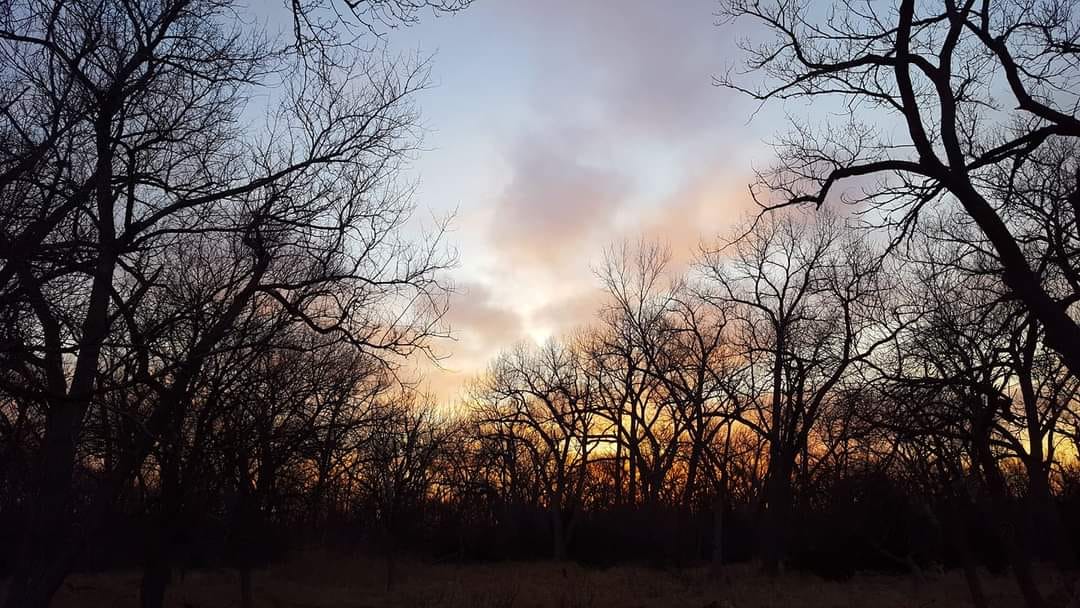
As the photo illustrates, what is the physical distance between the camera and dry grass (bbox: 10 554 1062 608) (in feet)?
74.3

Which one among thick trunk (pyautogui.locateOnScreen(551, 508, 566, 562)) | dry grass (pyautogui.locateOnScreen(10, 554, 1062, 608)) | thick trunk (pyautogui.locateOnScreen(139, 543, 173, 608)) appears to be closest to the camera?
thick trunk (pyautogui.locateOnScreen(139, 543, 173, 608))

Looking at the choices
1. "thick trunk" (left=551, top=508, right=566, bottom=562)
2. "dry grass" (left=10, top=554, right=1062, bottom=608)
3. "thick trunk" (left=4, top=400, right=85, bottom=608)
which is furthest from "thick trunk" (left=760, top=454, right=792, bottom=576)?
"thick trunk" (left=4, top=400, right=85, bottom=608)

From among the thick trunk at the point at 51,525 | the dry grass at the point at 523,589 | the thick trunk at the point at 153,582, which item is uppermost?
the thick trunk at the point at 51,525

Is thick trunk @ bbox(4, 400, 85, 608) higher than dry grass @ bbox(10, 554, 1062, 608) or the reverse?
higher

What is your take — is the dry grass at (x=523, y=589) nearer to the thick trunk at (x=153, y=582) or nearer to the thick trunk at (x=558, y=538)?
the thick trunk at (x=558, y=538)

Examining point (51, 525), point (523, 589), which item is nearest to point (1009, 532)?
point (51, 525)

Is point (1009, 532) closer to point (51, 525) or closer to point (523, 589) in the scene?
point (51, 525)

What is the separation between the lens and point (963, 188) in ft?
24.7

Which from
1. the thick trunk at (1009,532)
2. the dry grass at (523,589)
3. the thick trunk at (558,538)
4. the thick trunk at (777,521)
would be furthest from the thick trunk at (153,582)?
the thick trunk at (558,538)

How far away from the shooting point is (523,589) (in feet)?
82.9

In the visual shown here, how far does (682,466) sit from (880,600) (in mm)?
24428

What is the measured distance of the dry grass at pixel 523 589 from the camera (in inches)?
892

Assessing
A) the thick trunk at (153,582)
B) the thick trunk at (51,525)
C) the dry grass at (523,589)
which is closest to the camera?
the thick trunk at (51,525)

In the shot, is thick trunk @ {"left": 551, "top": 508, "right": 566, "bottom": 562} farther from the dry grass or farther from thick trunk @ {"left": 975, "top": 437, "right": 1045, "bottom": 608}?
thick trunk @ {"left": 975, "top": 437, "right": 1045, "bottom": 608}
